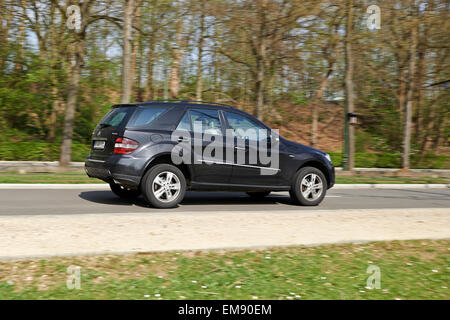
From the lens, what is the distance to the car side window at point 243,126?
9.66 metres

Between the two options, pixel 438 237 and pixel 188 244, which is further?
pixel 438 237

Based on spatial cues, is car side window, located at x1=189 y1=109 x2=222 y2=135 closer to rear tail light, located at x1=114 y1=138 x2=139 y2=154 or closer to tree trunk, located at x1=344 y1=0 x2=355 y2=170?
rear tail light, located at x1=114 y1=138 x2=139 y2=154

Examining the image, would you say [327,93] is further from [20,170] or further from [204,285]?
[204,285]

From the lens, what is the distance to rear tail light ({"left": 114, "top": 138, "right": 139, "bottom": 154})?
8648 millimetres

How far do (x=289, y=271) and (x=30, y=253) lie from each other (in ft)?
8.82

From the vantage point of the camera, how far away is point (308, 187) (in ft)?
34.1

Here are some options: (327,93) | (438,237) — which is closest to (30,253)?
(438,237)

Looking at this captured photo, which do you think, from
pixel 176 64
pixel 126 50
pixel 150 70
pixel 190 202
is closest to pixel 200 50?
pixel 176 64

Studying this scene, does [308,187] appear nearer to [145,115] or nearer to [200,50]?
[145,115]

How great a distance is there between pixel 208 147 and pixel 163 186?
3.60 ft

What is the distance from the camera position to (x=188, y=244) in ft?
19.6

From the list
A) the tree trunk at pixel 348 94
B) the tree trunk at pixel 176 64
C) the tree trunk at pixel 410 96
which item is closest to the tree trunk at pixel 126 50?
the tree trunk at pixel 176 64

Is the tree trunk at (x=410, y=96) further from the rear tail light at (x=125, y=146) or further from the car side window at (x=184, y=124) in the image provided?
the rear tail light at (x=125, y=146)

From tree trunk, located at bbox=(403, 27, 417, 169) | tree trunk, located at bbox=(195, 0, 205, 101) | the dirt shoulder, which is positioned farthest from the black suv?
tree trunk, located at bbox=(403, 27, 417, 169)
